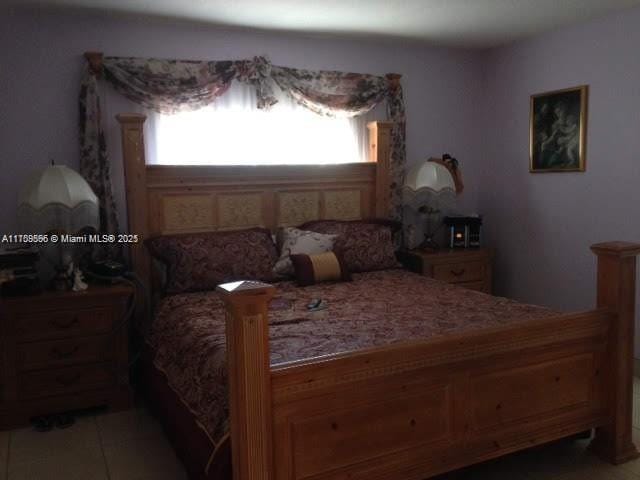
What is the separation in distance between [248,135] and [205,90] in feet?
1.36

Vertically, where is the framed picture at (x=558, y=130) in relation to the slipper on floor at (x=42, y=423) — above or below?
above

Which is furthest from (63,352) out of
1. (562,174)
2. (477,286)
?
(562,174)

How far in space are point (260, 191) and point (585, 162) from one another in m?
2.19

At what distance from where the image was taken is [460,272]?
14.0 ft

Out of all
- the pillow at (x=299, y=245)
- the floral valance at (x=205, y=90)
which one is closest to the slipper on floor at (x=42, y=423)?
the floral valance at (x=205, y=90)

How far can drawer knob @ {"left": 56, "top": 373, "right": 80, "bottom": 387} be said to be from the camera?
10.1 ft

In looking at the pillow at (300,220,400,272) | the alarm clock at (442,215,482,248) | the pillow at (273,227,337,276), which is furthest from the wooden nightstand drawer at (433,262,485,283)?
the pillow at (273,227,337,276)

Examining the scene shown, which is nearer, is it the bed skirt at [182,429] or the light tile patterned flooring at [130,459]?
the bed skirt at [182,429]

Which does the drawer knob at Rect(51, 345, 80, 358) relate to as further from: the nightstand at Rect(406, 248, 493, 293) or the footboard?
the nightstand at Rect(406, 248, 493, 293)

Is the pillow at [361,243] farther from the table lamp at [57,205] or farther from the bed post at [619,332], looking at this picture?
the bed post at [619,332]

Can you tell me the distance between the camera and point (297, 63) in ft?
13.4

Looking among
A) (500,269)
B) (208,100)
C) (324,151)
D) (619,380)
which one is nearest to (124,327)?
(208,100)

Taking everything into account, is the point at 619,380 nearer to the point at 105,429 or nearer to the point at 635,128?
the point at 635,128

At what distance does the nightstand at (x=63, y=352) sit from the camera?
298cm
